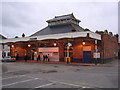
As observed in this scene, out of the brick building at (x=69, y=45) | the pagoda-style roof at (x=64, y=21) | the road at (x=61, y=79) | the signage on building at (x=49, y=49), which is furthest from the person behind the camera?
the pagoda-style roof at (x=64, y=21)

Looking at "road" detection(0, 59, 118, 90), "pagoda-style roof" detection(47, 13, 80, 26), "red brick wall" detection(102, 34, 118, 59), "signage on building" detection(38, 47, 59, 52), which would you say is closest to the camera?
"road" detection(0, 59, 118, 90)

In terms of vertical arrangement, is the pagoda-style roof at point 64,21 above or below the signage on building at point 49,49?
above

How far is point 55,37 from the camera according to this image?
2886 cm

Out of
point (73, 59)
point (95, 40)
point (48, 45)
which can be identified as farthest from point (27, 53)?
point (95, 40)

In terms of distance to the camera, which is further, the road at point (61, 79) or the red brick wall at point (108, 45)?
the red brick wall at point (108, 45)

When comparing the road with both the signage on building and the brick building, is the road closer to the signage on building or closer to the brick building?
the brick building

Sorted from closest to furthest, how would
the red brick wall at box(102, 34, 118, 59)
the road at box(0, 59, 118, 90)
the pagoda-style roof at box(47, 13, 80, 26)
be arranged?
1. the road at box(0, 59, 118, 90)
2. the red brick wall at box(102, 34, 118, 59)
3. the pagoda-style roof at box(47, 13, 80, 26)

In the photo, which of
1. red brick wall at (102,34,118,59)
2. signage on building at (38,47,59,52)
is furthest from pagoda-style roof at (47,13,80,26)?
red brick wall at (102,34,118,59)

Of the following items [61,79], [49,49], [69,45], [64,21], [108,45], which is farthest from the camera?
[64,21]

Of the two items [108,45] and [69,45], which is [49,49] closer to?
[69,45]

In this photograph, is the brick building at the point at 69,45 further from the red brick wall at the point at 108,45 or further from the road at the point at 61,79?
the road at the point at 61,79

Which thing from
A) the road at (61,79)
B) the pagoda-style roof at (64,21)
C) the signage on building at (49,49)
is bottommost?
the road at (61,79)

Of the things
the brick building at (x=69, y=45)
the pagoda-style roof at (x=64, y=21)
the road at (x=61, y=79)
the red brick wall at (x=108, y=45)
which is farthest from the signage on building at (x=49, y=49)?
the road at (x=61, y=79)

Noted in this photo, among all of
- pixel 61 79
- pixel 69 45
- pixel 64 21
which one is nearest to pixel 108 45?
pixel 69 45
